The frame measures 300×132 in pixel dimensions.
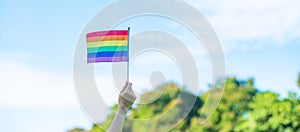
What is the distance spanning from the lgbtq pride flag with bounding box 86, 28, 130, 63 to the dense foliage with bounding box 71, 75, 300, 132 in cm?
2325

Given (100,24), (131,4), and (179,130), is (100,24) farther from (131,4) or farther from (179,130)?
(179,130)

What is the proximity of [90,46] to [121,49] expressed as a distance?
385mm

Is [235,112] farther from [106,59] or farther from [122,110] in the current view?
[122,110]

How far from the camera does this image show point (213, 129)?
3456cm

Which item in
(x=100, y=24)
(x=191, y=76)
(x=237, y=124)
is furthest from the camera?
(x=237, y=124)

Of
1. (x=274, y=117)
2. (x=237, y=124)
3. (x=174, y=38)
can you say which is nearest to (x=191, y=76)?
(x=174, y=38)

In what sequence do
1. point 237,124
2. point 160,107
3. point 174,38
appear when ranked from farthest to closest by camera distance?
1. point 160,107
2. point 237,124
3. point 174,38

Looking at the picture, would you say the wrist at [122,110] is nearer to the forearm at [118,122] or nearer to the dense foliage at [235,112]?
the forearm at [118,122]

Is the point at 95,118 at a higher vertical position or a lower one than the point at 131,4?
lower

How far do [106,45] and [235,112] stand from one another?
29.5 meters

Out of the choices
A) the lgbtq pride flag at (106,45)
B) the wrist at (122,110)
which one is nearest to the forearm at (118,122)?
the wrist at (122,110)

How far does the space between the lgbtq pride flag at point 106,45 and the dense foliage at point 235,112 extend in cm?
2325

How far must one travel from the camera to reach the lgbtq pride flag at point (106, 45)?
5.57 m

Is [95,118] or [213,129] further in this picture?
[213,129]
